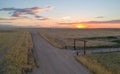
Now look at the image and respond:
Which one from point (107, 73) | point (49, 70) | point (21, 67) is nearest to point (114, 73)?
point (107, 73)

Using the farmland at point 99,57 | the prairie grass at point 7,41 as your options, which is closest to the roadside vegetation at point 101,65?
the farmland at point 99,57

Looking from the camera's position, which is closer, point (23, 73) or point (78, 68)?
point (23, 73)

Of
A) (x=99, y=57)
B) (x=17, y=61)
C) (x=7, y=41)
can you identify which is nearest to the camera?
(x=17, y=61)

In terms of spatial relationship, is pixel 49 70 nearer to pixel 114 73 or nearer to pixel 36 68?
pixel 36 68

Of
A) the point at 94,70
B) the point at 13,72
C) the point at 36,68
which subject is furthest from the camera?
the point at 36,68

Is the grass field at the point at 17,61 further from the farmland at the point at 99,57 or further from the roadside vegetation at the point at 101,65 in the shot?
the farmland at the point at 99,57

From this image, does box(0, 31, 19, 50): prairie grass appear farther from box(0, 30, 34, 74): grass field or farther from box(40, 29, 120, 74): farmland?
box(40, 29, 120, 74): farmland

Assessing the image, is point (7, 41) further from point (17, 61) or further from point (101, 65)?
point (101, 65)

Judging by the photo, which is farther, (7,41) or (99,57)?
(7,41)

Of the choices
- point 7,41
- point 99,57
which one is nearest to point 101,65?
point 99,57

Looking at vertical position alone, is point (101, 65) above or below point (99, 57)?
above

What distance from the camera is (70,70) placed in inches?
741

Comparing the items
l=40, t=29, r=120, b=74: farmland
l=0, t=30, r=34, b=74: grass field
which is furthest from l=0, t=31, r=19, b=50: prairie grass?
l=40, t=29, r=120, b=74: farmland

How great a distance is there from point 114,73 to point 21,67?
7802mm
